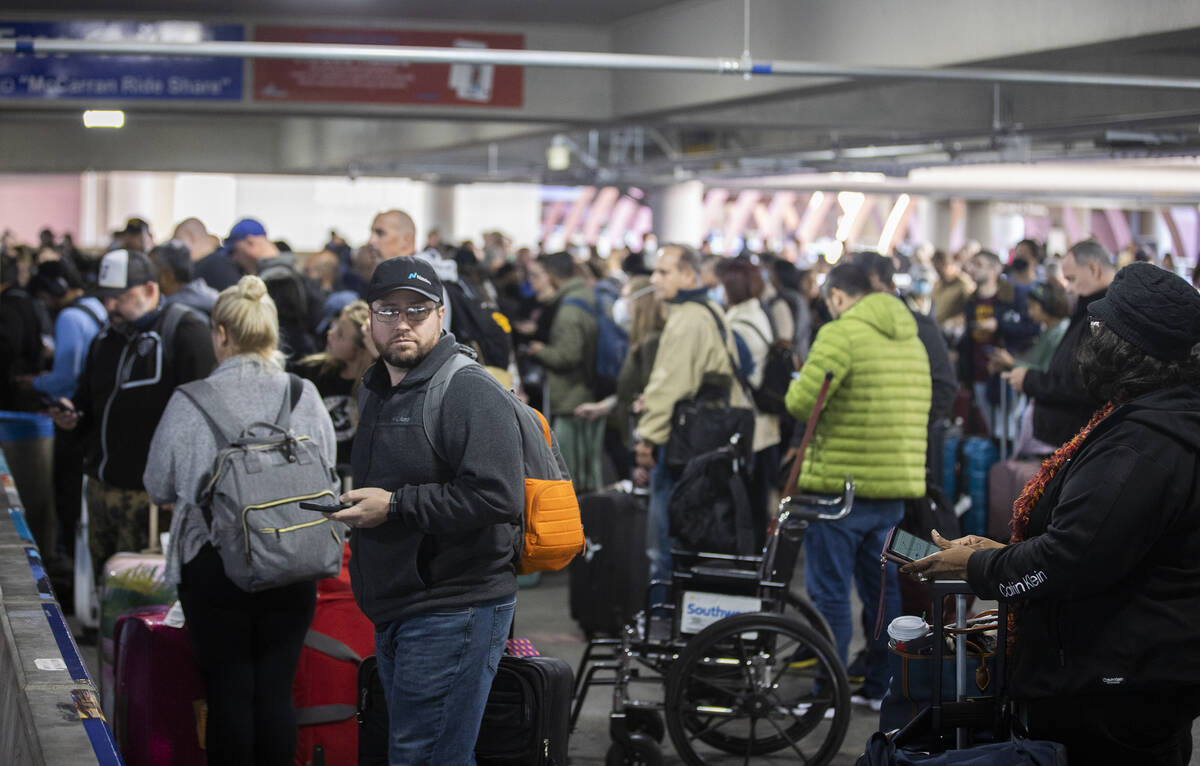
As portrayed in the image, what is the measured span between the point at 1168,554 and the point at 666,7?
902 centimetres

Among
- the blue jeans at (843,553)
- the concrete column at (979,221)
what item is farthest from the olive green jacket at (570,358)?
the concrete column at (979,221)

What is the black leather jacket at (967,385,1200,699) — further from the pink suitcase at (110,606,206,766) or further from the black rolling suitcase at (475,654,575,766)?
the pink suitcase at (110,606,206,766)

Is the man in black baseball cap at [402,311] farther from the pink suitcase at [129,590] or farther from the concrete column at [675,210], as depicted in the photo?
the concrete column at [675,210]

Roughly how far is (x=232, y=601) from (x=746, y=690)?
1888 mm

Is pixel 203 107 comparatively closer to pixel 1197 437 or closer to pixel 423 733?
pixel 423 733

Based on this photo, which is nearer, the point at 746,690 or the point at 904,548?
the point at 904,548

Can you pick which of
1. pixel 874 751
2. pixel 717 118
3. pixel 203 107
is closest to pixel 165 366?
pixel 874 751

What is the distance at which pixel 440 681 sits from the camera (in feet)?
10.9

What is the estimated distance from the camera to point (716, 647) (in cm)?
497

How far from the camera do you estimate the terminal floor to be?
207 inches

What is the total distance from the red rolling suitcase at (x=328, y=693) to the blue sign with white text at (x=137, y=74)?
8994mm

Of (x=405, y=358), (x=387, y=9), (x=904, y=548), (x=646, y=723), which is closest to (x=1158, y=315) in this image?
Answer: (x=904, y=548)

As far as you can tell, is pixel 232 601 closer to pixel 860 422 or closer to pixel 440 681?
pixel 440 681

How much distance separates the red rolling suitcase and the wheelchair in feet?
3.02
